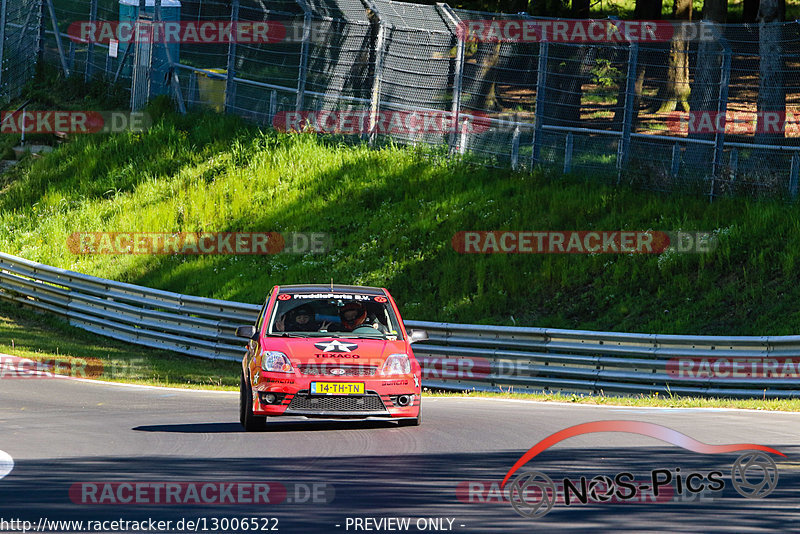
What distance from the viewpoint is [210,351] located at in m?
21.0

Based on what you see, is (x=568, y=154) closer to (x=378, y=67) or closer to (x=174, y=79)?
(x=378, y=67)

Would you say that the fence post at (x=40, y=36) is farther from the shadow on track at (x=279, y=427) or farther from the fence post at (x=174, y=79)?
the shadow on track at (x=279, y=427)

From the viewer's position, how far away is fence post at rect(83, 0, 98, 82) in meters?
34.0

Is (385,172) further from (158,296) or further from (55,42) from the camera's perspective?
(55,42)

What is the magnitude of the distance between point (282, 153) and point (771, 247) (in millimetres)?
11931

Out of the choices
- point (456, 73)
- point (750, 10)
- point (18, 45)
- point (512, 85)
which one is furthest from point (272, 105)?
point (750, 10)

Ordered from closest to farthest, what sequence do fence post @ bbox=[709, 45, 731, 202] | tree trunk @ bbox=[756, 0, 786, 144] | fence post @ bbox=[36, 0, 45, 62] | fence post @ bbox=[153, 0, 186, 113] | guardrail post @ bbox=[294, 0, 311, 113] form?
fence post @ bbox=[709, 45, 731, 202] < tree trunk @ bbox=[756, 0, 786, 144] < guardrail post @ bbox=[294, 0, 311, 113] < fence post @ bbox=[153, 0, 186, 113] < fence post @ bbox=[36, 0, 45, 62]

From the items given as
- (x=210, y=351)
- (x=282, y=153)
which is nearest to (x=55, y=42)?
(x=282, y=153)
